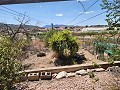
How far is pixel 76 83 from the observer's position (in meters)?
5.13

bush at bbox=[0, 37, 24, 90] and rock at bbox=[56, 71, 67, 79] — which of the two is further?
rock at bbox=[56, 71, 67, 79]

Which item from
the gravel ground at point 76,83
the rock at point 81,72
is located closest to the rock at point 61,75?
the gravel ground at point 76,83

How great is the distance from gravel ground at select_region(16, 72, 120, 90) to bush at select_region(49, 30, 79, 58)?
5862mm

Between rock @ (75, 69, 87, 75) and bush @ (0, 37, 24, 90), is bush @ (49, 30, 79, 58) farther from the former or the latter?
bush @ (0, 37, 24, 90)

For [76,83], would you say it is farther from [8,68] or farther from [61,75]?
[8,68]

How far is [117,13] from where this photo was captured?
410 centimetres

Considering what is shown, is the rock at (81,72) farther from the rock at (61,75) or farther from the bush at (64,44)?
the bush at (64,44)

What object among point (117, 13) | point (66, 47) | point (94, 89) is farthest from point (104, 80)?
point (66, 47)

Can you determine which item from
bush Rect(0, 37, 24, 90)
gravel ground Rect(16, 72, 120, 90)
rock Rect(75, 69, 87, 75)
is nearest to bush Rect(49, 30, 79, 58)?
rock Rect(75, 69, 87, 75)

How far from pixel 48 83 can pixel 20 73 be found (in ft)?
2.21

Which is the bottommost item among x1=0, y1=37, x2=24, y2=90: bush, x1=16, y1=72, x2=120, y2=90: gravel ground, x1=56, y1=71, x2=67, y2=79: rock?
x1=16, y1=72, x2=120, y2=90: gravel ground

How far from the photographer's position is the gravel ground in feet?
15.9

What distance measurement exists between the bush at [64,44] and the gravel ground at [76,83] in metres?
5.86

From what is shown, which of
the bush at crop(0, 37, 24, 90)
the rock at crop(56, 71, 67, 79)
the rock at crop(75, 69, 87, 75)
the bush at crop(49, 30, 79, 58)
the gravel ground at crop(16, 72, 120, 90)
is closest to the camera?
the bush at crop(0, 37, 24, 90)
